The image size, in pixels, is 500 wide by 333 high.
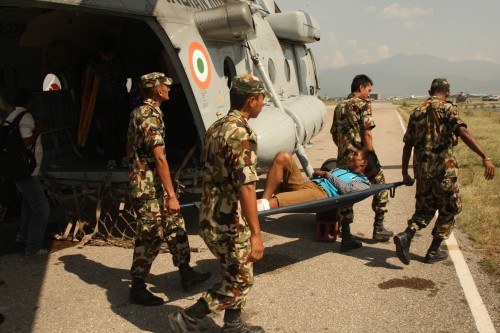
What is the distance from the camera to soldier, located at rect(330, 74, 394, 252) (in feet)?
18.4

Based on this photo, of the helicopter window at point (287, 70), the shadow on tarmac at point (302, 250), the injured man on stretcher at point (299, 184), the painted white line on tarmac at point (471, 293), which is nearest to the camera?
the painted white line on tarmac at point (471, 293)

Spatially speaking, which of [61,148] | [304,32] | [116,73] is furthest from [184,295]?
[304,32]

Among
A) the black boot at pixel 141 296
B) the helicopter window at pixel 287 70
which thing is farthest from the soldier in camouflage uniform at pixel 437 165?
the helicopter window at pixel 287 70

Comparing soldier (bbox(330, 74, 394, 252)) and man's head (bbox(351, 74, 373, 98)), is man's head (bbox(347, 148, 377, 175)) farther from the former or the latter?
man's head (bbox(351, 74, 373, 98))

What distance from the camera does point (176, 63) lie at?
5684 millimetres

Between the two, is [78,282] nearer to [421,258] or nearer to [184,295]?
[184,295]

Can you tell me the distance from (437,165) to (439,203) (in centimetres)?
42

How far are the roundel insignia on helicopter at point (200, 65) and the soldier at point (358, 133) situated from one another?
5.68 ft

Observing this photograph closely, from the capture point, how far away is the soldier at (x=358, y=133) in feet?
18.4

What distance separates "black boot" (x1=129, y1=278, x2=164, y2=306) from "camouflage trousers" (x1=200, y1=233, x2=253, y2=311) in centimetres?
101

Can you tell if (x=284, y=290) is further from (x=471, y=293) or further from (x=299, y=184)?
(x=471, y=293)

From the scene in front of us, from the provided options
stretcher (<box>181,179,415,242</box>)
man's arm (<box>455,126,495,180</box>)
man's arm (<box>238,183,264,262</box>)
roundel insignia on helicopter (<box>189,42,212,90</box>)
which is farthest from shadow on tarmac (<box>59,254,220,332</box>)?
man's arm (<box>455,126,495,180</box>)

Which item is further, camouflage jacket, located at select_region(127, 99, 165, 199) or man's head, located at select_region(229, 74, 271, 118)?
camouflage jacket, located at select_region(127, 99, 165, 199)

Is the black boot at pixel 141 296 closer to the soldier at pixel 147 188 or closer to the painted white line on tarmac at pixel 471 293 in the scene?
the soldier at pixel 147 188
